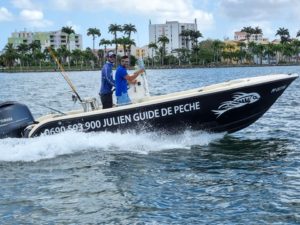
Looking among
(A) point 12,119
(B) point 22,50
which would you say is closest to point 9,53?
(B) point 22,50

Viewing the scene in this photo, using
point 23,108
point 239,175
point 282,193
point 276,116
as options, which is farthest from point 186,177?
point 276,116

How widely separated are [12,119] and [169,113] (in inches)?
139

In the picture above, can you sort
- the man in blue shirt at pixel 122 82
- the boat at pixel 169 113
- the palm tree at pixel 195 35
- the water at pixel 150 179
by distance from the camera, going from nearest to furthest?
the water at pixel 150 179 → the boat at pixel 169 113 → the man in blue shirt at pixel 122 82 → the palm tree at pixel 195 35

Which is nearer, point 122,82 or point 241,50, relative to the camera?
point 122,82

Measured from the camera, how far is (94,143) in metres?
12.4

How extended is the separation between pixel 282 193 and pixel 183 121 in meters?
4.25

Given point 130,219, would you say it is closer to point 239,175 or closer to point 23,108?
point 239,175

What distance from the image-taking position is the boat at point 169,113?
12078 mm

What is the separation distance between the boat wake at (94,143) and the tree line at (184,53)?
6058 inches

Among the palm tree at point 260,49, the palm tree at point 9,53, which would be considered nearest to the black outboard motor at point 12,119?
the palm tree at point 260,49

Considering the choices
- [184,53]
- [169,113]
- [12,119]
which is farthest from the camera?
[184,53]

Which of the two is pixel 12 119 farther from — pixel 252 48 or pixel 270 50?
pixel 252 48

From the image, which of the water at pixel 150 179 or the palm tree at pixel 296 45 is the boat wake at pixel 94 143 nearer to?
the water at pixel 150 179

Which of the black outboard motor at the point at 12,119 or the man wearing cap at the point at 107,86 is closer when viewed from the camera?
the black outboard motor at the point at 12,119
